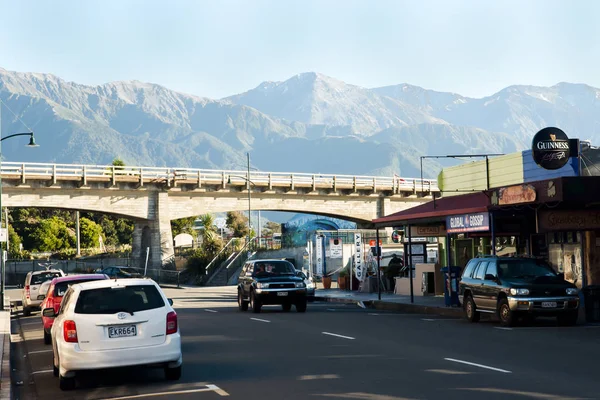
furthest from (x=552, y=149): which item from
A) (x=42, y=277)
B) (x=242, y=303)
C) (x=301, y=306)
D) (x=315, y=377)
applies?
(x=42, y=277)

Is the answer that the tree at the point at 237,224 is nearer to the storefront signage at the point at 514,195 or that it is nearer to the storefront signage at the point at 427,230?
the storefront signage at the point at 427,230

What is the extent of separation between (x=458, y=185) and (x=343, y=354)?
84.4ft

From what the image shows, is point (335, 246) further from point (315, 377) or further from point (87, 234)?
point (87, 234)

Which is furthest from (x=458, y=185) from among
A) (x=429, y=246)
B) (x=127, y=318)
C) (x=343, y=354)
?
(x=127, y=318)

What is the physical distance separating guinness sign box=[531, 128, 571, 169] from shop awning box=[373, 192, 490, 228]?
2.28 m

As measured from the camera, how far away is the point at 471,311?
80.7ft

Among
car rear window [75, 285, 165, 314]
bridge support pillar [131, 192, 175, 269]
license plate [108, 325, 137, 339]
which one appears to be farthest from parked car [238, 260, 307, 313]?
bridge support pillar [131, 192, 175, 269]

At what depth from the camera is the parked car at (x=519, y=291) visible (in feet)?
72.3

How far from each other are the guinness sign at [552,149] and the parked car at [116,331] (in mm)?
19572

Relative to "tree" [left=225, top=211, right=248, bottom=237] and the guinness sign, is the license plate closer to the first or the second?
the guinness sign

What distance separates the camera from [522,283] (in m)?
22.2

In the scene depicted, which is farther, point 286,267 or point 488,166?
point 488,166

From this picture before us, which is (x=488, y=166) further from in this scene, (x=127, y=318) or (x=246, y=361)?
(x=127, y=318)

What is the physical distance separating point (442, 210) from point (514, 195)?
522cm
